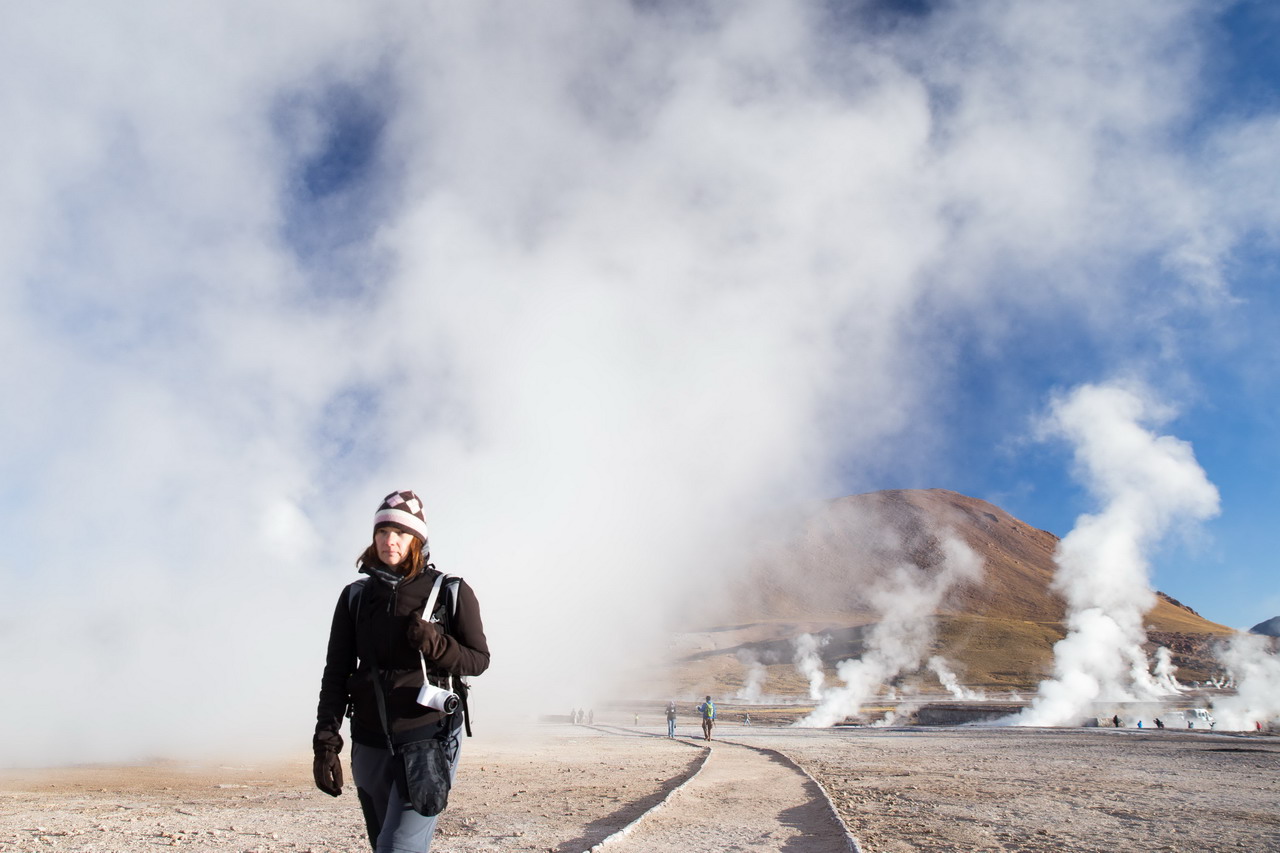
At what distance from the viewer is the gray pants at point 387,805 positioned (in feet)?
→ 11.7

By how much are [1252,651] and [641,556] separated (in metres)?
101

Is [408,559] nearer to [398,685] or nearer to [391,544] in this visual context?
[391,544]

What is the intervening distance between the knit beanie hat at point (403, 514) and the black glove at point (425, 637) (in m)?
0.60

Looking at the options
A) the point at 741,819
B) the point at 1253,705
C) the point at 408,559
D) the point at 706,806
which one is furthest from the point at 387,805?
the point at 1253,705

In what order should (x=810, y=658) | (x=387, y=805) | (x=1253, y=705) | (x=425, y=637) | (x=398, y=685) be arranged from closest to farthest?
(x=425, y=637), (x=398, y=685), (x=387, y=805), (x=1253, y=705), (x=810, y=658)

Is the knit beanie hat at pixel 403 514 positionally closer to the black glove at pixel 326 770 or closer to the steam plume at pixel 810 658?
the black glove at pixel 326 770

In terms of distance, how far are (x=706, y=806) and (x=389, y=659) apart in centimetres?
1122

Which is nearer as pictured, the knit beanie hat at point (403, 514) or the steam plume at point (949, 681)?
the knit beanie hat at point (403, 514)

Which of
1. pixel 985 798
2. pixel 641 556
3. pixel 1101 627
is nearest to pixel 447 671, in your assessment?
pixel 985 798

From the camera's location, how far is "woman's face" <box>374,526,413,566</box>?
12.8ft

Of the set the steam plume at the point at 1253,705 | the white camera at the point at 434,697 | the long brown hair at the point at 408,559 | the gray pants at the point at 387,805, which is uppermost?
the long brown hair at the point at 408,559

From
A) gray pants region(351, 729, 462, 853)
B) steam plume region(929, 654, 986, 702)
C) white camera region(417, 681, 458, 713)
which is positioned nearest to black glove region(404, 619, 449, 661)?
white camera region(417, 681, 458, 713)

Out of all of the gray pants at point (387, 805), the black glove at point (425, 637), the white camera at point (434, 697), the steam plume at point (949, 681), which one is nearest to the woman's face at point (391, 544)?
the black glove at point (425, 637)

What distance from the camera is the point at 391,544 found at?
3.90 meters
